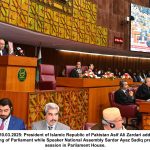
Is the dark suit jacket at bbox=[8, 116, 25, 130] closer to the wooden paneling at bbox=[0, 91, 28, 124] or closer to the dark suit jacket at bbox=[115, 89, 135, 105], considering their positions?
the wooden paneling at bbox=[0, 91, 28, 124]

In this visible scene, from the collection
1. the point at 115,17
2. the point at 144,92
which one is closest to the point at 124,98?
the point at 144,92

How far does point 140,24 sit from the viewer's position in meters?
12.9

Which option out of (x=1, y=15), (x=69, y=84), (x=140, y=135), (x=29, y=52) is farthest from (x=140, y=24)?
(x=140, y=135)

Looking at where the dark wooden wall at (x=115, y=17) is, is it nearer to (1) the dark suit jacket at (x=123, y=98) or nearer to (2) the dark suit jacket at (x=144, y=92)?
(2) the dark suit jacket at (x=144, y=92)

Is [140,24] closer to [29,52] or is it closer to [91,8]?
[91,8]

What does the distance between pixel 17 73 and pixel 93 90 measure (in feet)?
9.72

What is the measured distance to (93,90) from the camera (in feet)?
24.0

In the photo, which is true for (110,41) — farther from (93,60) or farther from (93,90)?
(93,90)

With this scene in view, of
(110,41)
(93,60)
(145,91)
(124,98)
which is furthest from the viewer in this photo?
(93,60)

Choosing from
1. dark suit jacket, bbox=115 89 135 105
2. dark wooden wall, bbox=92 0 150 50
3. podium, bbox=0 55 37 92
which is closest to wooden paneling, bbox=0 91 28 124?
podium, bbox=0 55 37 92

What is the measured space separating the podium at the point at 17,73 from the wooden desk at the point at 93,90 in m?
2.20

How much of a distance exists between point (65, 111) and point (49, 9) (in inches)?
127

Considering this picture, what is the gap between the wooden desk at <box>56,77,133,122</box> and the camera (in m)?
7.07

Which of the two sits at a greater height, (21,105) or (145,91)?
(145,91)
